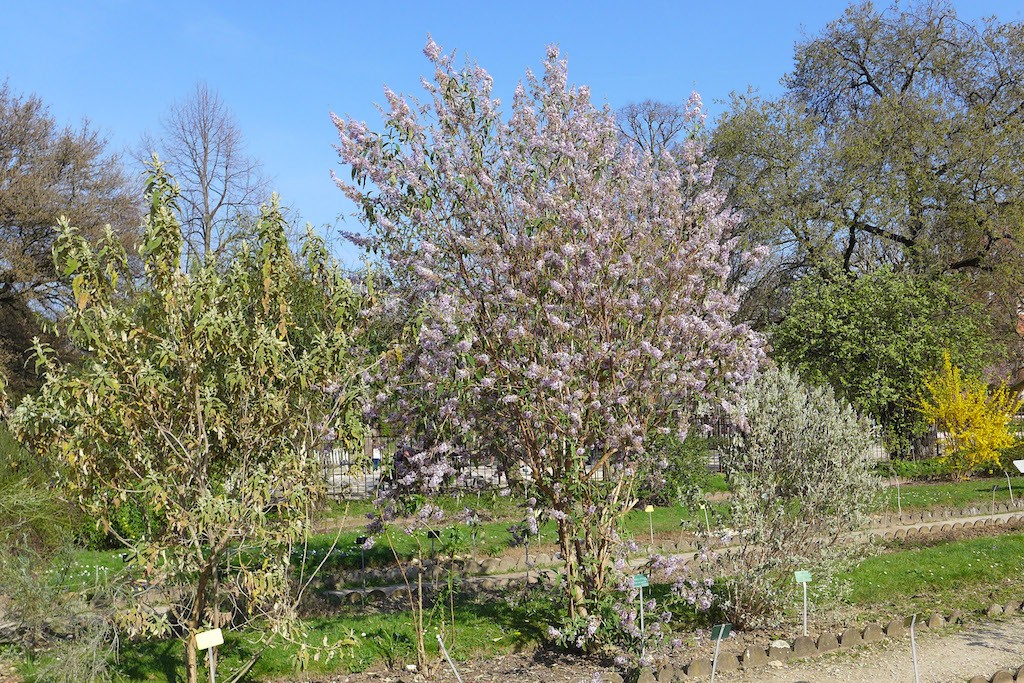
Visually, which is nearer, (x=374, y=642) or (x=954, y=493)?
(x=374, y=642)

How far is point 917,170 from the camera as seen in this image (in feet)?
90.7

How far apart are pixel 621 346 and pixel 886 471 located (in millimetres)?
19207

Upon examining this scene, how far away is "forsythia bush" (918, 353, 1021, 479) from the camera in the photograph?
918 inches

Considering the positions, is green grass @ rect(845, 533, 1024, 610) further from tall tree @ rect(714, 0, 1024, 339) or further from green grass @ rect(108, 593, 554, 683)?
tall tree @ rect(714, 0, 1024, 339)

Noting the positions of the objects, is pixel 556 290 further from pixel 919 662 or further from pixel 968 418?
pixel 968 418

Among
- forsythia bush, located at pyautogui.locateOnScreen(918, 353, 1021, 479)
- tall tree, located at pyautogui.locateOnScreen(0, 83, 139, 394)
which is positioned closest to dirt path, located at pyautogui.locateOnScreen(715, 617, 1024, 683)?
forsythia bush, located at pyautogui.locateOnScreen(918, 353, 1021, 479)

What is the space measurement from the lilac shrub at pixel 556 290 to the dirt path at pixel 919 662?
1.90 m

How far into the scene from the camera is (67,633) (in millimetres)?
9016

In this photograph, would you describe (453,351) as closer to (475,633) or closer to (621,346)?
(621,346)

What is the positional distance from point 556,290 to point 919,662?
4.89 metres

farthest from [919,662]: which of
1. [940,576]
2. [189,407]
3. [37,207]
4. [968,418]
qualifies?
[37,207]

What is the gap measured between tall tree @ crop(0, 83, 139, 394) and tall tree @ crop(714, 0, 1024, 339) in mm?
17788

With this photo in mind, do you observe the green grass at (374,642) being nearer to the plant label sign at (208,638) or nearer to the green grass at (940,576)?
the plant label sign at (208,638)

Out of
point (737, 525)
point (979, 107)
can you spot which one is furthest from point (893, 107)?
point (737, 525)
